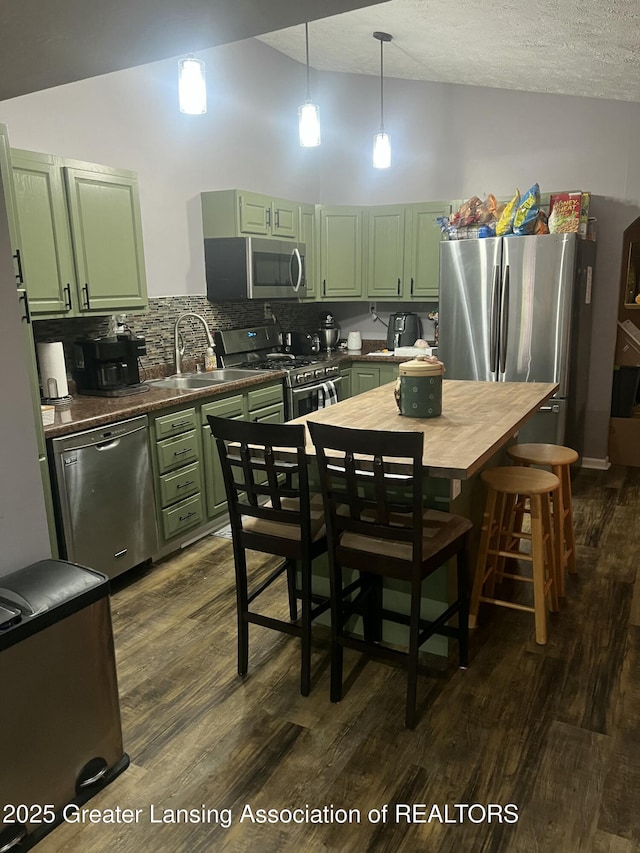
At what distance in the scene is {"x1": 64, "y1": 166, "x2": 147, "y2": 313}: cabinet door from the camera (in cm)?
321

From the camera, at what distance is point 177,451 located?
357 centimetres

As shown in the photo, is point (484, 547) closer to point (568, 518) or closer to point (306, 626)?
point (568, 518)

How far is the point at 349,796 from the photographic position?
1.90 meters

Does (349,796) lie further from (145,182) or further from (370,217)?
(370,217)

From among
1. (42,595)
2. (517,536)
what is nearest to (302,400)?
(517,536)

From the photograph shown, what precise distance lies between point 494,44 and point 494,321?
68.2 inches

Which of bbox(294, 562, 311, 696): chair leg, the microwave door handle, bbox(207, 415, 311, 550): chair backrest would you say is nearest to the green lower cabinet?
the microwave door handle

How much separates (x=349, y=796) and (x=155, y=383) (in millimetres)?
2847

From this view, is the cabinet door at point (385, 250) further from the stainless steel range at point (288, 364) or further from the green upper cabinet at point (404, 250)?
the stainless steel range at point (288, 364)

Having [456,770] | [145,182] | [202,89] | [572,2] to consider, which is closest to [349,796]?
[456,770]

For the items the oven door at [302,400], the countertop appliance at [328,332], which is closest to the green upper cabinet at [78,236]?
the oven door at [302,400]

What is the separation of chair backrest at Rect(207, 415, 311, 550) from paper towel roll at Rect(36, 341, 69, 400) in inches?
56.7

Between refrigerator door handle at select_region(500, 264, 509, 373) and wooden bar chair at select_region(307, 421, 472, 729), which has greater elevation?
refrigerator door handle at select_region(500, 264, 509, 373)

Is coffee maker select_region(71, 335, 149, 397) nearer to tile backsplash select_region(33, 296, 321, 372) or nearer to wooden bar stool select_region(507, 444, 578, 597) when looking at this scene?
tile backsplash select_region(33, 296, 321, 372)
